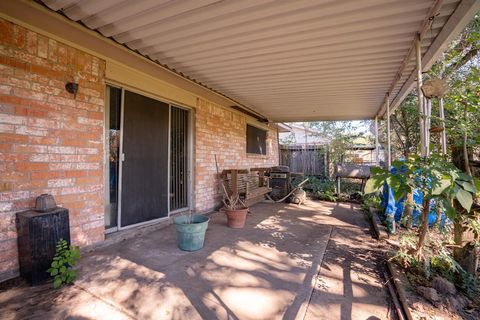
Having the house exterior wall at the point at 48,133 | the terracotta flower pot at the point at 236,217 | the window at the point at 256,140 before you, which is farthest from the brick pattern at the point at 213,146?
the house exterior wall at the point at 48,133

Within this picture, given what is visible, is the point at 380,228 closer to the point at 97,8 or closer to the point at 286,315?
the point at 286,315

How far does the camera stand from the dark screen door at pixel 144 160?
362cm

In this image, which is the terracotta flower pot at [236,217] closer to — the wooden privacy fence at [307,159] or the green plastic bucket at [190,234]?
the green plastic bucket at [190,234]

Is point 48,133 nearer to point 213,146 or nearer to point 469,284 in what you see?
point 213,146

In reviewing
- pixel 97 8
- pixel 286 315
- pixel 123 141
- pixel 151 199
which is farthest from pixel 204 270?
pixel 97 8

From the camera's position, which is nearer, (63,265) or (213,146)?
(63,265)

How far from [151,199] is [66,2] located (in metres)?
2.86

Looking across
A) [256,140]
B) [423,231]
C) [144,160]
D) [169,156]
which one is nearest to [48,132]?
[144,160]

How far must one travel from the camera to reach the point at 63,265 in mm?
2352

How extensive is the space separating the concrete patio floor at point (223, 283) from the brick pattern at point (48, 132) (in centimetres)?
58

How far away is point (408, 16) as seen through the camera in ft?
7.61

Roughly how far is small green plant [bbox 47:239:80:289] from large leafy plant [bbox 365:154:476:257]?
9.96ft

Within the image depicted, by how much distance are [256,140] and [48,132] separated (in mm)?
6305

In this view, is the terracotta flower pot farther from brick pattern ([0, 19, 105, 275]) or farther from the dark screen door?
brick pattern ([0, 19, 105, 275])
